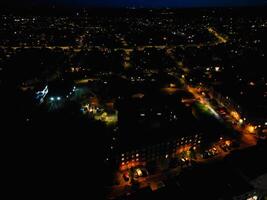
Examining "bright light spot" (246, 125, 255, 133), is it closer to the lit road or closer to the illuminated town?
the illuminated town

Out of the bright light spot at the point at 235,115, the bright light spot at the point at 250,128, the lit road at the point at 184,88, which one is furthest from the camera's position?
the bright light spot at the point at 235,115

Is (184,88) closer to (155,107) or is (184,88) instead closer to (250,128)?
(155,107)

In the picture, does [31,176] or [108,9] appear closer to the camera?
[31,176]

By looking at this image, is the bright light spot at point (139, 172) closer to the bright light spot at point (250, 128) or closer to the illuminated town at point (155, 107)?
the illuminated town at point (155, 107)

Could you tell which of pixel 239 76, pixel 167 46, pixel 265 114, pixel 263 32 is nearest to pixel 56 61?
pixel 167 46

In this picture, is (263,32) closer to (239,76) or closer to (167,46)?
(167,46)

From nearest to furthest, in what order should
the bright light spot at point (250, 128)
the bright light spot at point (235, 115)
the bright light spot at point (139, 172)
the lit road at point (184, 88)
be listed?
the lit road at point (184, 88) → the bright light spot at point (139, 172) → the bright light spot at point (250, 128) → the bright light spot at point (235, 115)

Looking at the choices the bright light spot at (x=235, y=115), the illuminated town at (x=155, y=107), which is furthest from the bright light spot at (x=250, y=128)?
the bright light spot at (x=235, y=115)

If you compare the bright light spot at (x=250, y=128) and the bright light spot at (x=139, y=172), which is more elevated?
the bright light spot at (x=250, y=128)
